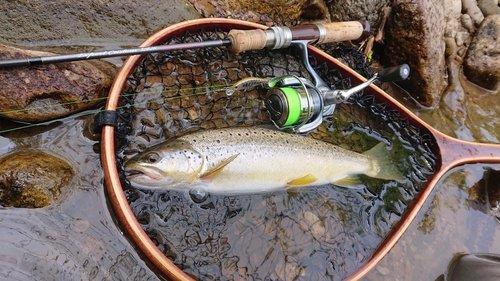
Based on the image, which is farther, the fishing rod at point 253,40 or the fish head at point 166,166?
the fish head at point 166,166

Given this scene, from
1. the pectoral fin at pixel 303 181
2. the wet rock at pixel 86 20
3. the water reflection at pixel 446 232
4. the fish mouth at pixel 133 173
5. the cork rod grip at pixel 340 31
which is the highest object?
the wet rock at pixel 86 20

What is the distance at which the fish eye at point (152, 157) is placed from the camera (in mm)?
2209

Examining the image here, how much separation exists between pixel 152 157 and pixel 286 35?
1.34m

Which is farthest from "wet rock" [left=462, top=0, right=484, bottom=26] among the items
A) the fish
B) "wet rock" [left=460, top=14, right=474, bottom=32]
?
the fish

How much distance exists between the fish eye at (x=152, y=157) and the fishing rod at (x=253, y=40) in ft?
2.07

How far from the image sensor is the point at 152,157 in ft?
7.26

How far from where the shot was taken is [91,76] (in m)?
2.43

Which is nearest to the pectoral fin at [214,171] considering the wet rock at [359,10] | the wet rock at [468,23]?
the wet rock at [359,10]

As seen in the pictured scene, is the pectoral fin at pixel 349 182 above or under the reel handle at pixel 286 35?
under

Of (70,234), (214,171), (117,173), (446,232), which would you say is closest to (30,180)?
(70,234)

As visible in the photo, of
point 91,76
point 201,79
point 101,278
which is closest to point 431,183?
point 201,79

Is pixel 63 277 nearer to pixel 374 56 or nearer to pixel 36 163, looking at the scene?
pixel 36 163

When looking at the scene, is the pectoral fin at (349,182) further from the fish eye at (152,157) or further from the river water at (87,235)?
the fish eye at (152,157)

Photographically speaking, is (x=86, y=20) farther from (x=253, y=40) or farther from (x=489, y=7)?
(x=489, y=7)
